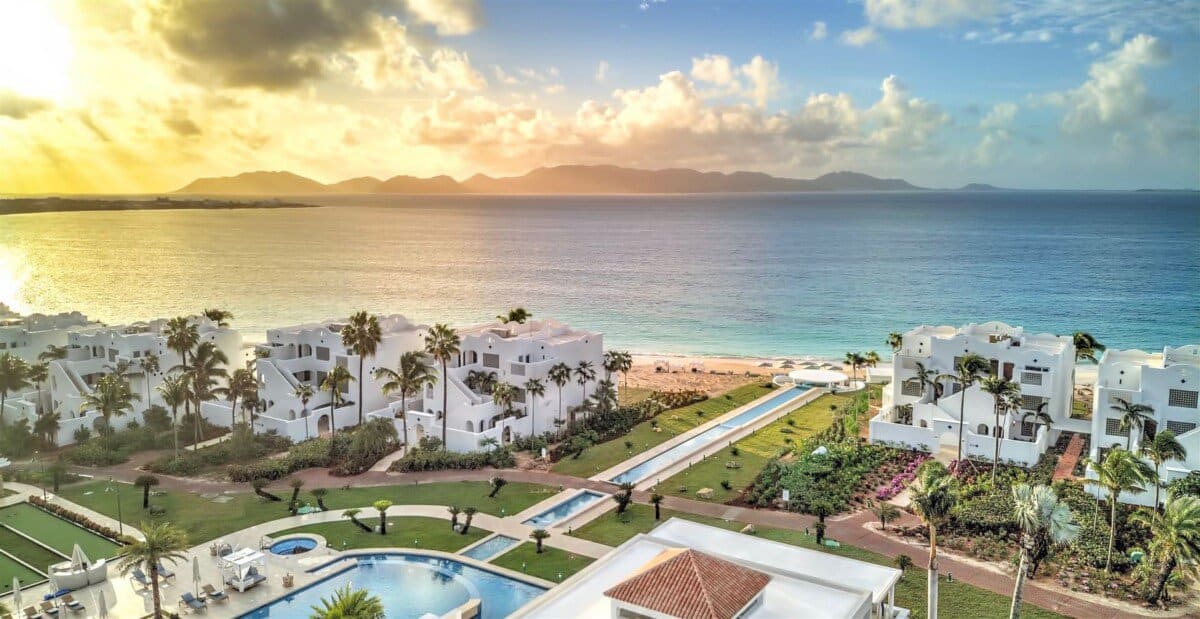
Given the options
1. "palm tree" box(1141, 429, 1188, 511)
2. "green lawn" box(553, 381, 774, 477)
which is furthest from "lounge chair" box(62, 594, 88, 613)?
"palm tree" box(1141, 429, 1188, 511)

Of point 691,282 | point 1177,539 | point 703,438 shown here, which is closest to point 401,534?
point 703,438

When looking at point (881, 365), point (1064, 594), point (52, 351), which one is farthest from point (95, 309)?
point (1064, 594)

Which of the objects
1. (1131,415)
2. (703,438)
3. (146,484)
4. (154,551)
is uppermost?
(1131,415)

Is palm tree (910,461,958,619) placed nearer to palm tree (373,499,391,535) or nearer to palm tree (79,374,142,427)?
palm tree (373,499,391,535)

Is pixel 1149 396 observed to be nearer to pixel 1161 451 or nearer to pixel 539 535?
pixel 1161 451

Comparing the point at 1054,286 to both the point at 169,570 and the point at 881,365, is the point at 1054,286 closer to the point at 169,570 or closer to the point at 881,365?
the point at 881,365

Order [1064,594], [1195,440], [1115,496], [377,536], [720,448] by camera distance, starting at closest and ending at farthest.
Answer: [1064,594] → [1115,496] → [377,536] → [1195,440] → [720,448]

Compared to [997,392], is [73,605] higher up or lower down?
lower down
